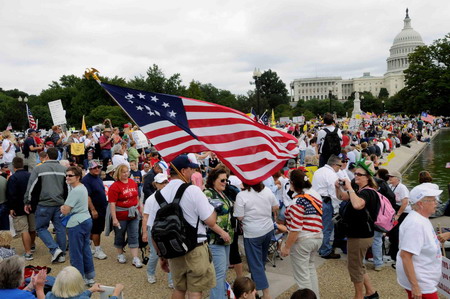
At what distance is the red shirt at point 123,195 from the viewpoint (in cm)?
627

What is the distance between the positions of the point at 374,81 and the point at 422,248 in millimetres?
189248

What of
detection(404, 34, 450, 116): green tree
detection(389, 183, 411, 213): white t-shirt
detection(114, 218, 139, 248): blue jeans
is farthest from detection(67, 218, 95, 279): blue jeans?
detection(404, 34, 450, 116): green tree

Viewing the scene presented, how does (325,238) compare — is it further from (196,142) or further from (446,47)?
(446,47)

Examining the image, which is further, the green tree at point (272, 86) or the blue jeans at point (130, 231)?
the green tree at point (272, 86)

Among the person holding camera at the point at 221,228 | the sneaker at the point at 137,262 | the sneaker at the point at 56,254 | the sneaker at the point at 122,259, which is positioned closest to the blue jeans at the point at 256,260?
the person holding camera at the point at 221,228

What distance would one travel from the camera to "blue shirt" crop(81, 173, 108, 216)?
6.72 m

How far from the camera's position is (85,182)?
673 centimetres

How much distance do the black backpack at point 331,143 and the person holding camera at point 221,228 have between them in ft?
15.9

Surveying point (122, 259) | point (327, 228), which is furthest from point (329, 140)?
point (122, 259)

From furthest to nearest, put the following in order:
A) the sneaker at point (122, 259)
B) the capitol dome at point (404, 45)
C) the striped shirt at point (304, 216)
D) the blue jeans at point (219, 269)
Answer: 1. the capitol dome at point (404, 45)
2. the sneaker at point (122, 259)
3. the striped shirt at point (304, 216)
4. the blue jeans at point (219, 269)

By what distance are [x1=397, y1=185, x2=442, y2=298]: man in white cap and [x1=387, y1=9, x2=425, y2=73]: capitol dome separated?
527ft

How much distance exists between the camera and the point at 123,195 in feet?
20.7

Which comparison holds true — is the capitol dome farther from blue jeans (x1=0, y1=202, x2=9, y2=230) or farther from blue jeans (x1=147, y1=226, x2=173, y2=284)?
blue jeans (x1=0, y1=202, x2=9, y2=230)

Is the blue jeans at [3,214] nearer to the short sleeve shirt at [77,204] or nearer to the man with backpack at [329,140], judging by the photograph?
the short sleeve shirt at [77,204]
